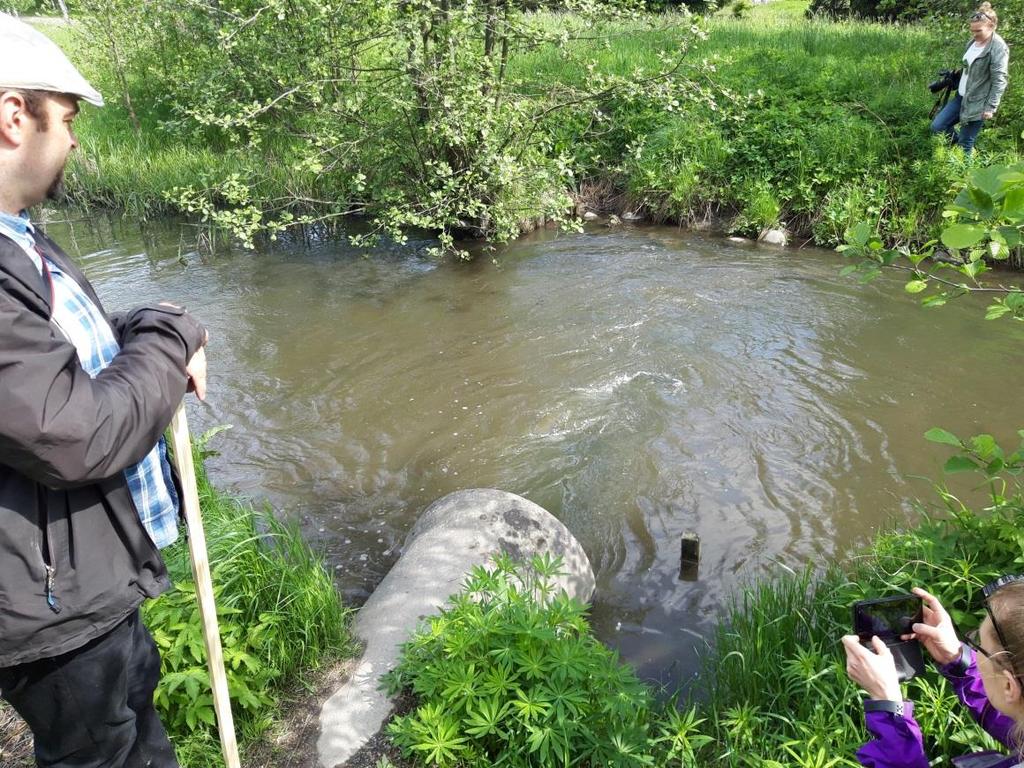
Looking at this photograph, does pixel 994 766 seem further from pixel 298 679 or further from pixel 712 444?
pixel 712 444

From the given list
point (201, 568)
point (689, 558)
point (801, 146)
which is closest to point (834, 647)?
point (689, 558)

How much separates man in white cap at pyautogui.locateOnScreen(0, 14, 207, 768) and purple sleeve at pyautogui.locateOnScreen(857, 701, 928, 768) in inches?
79.9

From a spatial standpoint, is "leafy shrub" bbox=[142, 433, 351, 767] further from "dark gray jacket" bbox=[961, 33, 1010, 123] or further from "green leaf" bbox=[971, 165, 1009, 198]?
"dark gray jacket" bbox=[961, 33, 1010, 123]

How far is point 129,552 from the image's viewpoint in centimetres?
179

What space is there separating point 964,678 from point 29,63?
10.0 ft

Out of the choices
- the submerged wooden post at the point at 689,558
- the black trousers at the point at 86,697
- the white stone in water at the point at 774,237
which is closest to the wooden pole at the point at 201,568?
the black trousers at the point at 86,697

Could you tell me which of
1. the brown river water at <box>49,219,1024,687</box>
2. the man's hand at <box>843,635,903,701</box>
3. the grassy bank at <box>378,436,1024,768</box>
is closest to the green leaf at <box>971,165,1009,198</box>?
the grassy bank at <box>378,436,1024,768</box>

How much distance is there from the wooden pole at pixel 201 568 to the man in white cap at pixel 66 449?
0.06 meters

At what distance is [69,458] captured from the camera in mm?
1487

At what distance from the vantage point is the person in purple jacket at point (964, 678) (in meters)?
1.69

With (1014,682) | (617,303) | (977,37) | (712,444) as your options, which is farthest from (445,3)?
(1014,682)

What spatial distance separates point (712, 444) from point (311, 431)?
328cm

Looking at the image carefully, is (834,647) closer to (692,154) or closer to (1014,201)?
(1014,201)

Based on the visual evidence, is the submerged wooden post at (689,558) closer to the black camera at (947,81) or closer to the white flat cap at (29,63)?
the white flat cap at (29,63)
